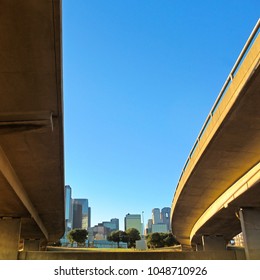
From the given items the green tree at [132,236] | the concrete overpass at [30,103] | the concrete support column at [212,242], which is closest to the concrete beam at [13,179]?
the concrete overpass at [30,103]

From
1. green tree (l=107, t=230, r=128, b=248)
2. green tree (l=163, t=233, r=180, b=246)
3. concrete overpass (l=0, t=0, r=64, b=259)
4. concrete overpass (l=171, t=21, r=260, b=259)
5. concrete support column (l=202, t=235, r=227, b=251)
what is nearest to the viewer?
concrete overpass (l=0, t=0, r=64, b=259)

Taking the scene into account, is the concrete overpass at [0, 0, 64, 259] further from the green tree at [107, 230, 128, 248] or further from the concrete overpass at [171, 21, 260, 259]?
the green tree at [107, 230, 128, 248]

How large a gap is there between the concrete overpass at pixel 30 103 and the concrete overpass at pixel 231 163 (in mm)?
6563

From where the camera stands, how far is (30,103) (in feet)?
44.3

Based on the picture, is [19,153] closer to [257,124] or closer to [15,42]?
[15,42]

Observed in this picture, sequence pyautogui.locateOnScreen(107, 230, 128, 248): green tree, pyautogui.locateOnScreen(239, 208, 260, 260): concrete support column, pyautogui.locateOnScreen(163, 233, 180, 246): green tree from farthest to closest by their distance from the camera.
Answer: pyautogui.locateOnScreen(107, 230, 128, 248): green tree, pyautogui.locateOnScreen(163, 233, 180, 246): green tree, pyautogui.locateOnScreen(239, 208, 260, 260): concrete support column

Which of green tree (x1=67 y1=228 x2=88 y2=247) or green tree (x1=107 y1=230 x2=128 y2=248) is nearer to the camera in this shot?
green tree (x1=67 y1=228 x2=88 y2=247)

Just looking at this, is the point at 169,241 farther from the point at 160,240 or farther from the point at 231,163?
the point at 231,163

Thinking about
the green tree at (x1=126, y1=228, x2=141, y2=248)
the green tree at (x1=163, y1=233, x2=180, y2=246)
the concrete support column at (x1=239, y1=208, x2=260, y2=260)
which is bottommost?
the concrete support column at (x1=239, y1=208, x2=260, y2=260)

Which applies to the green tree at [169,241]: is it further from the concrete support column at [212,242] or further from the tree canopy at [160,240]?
the concrete support column at [212,242]

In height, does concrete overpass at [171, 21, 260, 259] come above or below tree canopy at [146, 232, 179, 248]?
below

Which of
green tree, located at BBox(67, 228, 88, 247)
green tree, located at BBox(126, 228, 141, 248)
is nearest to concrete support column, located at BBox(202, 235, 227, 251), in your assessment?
green tree, located at BBox(126, 228, 141, 248)

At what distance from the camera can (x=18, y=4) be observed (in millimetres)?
8789

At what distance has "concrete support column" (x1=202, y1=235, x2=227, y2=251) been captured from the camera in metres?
42.5
